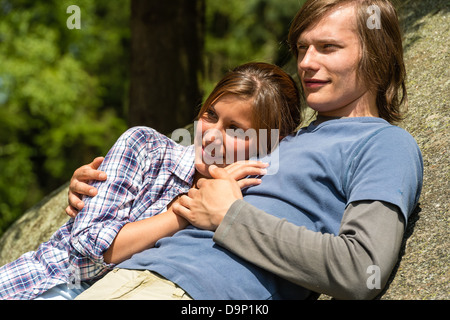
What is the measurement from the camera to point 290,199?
2.60 meters

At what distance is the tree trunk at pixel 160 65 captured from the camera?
6.54 m

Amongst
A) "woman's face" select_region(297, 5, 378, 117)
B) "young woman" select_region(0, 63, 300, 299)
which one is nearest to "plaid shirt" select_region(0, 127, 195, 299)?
"young woman" select_region(0, 63, 300, 299)

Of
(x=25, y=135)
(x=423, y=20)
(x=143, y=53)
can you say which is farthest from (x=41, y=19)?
(x=423, y=20)

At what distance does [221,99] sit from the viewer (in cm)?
293

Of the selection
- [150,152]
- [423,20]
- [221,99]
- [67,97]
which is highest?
[423,20]

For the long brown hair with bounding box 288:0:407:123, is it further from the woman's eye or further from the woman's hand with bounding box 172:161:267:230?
the woman's hand with bounding box 172:161:267:230

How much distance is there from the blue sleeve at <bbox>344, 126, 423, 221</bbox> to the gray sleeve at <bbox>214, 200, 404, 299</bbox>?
0.05 meters

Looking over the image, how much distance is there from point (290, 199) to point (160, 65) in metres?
4.26

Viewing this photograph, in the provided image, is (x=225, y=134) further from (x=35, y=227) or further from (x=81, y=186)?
(x=35, y=227)

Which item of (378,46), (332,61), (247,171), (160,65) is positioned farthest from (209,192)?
(160,65)

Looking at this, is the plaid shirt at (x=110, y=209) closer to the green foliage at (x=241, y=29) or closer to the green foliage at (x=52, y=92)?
the green foliage at (x=52, y=92)

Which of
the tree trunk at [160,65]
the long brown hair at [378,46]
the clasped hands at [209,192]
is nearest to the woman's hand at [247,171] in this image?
the clasped hands at [209,192]
